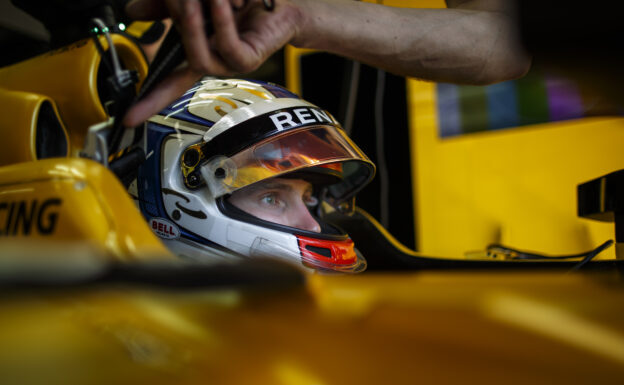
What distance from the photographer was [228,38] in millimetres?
489

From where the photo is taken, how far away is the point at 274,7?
54 cm

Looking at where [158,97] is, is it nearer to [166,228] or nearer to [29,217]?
[29,217]

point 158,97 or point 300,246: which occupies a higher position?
point 158,97

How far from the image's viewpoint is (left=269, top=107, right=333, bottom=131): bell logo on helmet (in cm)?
81

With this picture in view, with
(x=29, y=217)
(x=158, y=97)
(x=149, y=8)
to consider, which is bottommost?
(x=29, y=217)

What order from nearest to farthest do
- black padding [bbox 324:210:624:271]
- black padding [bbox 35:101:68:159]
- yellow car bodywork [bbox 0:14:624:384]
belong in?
yellow car bodywork [bbox 0:14:624:384], black padding [bbox 35:101:68:159], black padding [bbox 324:210:624:271]

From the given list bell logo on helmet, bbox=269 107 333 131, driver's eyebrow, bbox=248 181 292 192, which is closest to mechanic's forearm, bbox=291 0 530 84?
bell logo on helmet, bbox=269 107 333 131

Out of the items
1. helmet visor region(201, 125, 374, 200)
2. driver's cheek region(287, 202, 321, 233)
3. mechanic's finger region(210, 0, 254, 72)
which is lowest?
driver's cheek region(287, 202, 321, 233)

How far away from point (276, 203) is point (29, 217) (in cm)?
49

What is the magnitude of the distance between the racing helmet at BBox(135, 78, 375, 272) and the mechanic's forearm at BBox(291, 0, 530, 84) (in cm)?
19

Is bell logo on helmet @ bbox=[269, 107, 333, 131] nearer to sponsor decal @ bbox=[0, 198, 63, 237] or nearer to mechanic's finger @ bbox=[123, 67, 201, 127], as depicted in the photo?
mechanic's finger @ bbox=[123, 67, 201, 127]

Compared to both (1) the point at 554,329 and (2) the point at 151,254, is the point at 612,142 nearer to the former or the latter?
(1) the point at 554,329

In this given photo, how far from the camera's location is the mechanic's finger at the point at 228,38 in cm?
47

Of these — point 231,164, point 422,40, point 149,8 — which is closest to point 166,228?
point 231,164
